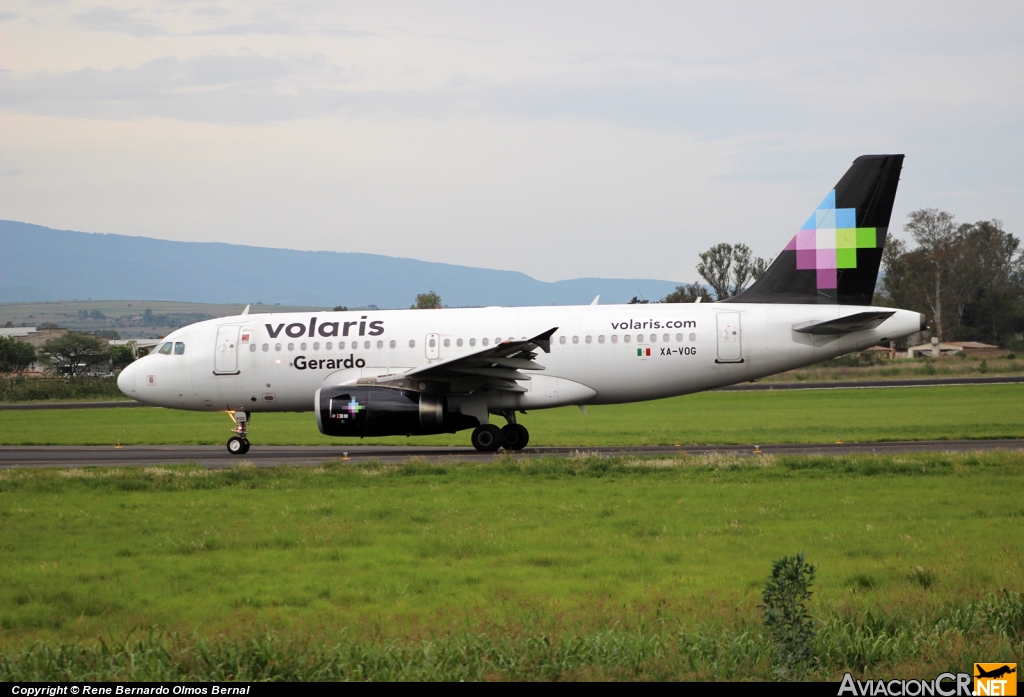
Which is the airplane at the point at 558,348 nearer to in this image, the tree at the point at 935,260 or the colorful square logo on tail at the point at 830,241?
the colorful square logo on tail at the point at 830,241

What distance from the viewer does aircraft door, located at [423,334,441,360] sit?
25.9 meters

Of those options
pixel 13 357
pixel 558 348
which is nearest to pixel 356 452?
pixel 558 348

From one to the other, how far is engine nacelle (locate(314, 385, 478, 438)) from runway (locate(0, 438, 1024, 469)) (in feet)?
2.26

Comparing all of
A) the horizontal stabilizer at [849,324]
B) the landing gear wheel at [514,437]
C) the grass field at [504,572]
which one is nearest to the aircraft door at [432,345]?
Result: the landing gear wheel at [514,437]

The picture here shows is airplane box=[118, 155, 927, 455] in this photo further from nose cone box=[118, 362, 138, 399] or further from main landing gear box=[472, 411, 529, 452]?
nose cone box=[118, 362, 138, 399]

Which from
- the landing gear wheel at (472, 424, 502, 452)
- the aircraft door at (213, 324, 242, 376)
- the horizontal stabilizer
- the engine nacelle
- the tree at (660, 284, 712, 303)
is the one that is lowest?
the landing gear wheel at (472, 424, 502, 452)

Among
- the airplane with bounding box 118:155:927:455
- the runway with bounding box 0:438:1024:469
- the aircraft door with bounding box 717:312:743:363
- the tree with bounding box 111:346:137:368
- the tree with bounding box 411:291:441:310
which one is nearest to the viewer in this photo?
the runway with bounding box 0:438:1024:469

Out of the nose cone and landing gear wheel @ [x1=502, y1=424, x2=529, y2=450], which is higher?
the nose cone

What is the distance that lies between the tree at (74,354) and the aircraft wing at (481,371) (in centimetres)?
8862

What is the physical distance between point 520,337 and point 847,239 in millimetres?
8457

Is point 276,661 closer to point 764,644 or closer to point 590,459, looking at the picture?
point 764,644

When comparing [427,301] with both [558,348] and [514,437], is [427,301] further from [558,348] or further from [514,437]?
[514,437]

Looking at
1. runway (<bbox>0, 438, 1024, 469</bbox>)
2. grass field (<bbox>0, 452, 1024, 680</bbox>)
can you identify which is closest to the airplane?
runway (<bbox>0, 438, 1024, 469</bbox>)

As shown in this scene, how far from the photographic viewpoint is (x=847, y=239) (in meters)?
25.3
